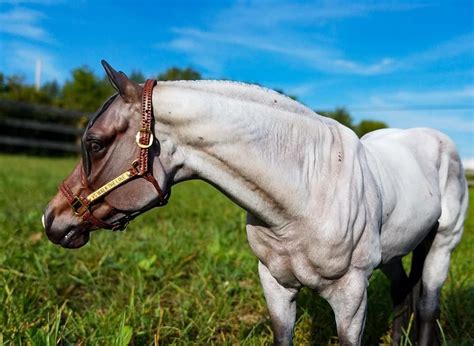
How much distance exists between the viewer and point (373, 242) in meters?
1.75

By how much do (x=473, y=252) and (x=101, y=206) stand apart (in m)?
4.27

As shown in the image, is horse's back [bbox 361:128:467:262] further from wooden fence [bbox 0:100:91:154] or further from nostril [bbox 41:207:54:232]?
wooden fence [bbox 0:100:91:154]

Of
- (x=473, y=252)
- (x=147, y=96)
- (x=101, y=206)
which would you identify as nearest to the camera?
(x=147, y=96)

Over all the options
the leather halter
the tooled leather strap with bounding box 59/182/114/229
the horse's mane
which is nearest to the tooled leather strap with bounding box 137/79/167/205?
the leather halter

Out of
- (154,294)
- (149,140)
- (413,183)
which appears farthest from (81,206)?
(154,294)

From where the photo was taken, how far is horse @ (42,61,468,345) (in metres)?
1.53

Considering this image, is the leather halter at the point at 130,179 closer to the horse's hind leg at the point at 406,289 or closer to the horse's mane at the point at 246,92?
the horse's mane at the point at 246,92

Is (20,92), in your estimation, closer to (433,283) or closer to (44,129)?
(44,129)

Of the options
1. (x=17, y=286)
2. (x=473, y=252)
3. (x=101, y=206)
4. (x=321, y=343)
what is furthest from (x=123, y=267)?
(x=473, y=252)

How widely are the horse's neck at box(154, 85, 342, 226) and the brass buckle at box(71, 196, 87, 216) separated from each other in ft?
1.18

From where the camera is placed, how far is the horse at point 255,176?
1.53m

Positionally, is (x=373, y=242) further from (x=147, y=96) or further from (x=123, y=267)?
(x=123, y=267)

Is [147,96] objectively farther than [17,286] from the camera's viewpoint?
No

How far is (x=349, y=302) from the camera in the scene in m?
1.72
